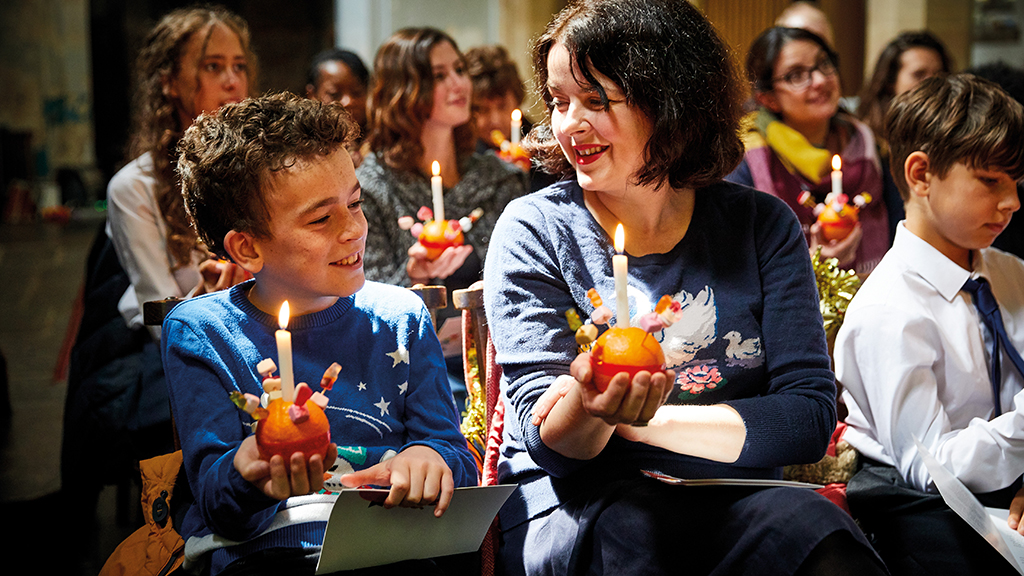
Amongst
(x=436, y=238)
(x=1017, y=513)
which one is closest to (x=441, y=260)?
(x=436, y=238)

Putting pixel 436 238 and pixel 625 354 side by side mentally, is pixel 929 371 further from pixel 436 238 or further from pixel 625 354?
pixel 436 238

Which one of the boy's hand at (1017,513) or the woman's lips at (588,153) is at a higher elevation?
the woman's lips at (588,153)

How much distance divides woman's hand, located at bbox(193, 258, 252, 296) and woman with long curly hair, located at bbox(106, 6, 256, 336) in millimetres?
480

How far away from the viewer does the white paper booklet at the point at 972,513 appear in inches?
61.4

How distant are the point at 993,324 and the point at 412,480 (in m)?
1.31

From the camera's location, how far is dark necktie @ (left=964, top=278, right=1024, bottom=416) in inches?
74.2

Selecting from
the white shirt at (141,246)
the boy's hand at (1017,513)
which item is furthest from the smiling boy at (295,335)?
the white shirt at (141,246)

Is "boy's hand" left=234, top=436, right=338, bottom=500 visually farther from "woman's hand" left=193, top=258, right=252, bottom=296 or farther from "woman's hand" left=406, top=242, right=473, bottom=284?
"woman's hand" left=406, top=242, right=473, bottom=284

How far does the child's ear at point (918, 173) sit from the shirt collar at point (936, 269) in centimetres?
16

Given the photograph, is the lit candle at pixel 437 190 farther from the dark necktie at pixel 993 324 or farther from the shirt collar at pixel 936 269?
the dark necktie at pixel 993 324

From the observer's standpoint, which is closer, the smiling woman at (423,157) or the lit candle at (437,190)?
the lit candle at (437,190)

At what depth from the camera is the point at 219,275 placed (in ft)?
7.16

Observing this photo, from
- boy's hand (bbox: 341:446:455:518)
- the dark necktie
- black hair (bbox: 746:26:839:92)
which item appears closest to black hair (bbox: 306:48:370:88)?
black hair (bbox: 746:26:839:92)

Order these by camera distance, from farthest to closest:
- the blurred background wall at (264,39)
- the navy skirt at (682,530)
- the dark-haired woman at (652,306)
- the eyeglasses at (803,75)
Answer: the blurred background wall at (264,39)
the eyeglasses at (803,75)
the dark-haired woman at (652,306)
the navy skirt at (682,530)
